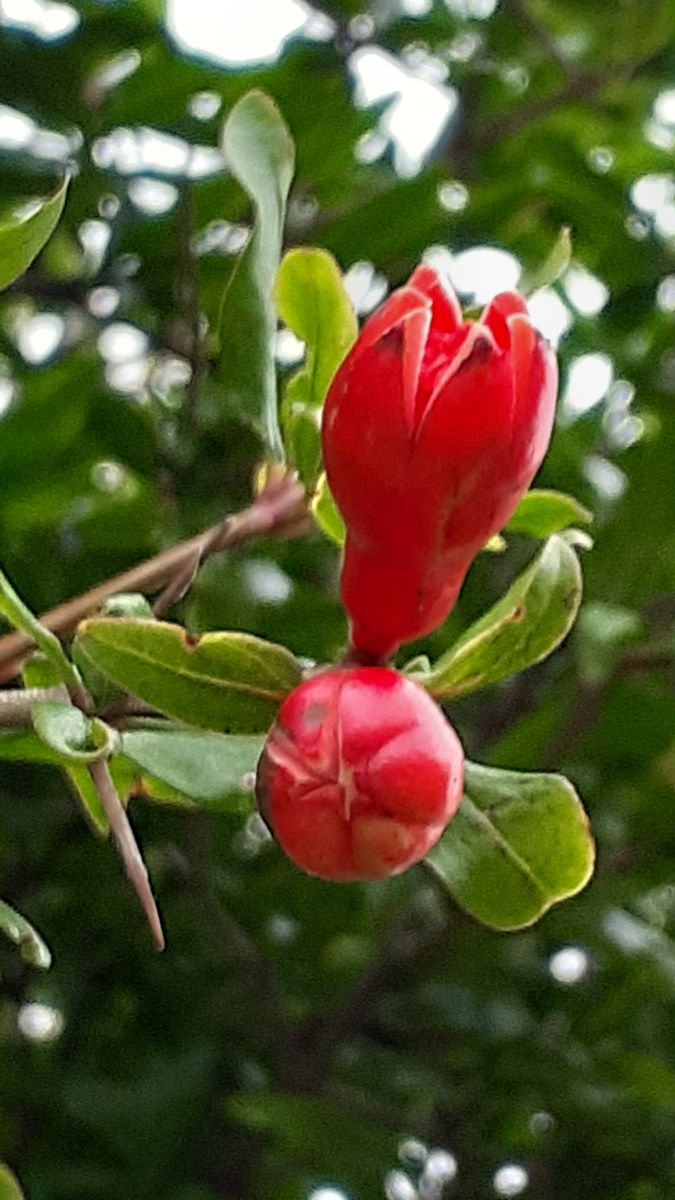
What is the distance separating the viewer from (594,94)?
0.99m

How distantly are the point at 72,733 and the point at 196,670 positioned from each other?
0.04 m

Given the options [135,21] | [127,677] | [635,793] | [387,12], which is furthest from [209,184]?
[127,677]

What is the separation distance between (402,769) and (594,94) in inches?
29.1

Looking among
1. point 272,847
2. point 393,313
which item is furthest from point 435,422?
point 272,847

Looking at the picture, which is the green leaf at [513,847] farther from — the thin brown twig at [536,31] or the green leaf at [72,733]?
the thin brown twig at [536,31]

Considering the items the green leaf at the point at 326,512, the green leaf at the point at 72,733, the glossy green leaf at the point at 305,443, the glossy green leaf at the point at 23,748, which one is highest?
the green leaf at the point at 72,733

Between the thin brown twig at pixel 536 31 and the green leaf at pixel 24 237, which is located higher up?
the green leaf at pixel 24 237

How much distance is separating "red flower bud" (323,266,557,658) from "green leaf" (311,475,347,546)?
66mm

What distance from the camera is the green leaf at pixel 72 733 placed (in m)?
0.34

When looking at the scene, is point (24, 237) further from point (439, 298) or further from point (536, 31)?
point (536, 31)

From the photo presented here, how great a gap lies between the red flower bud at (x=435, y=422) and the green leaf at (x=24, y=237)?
81 mm

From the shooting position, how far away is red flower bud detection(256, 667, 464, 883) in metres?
0.35

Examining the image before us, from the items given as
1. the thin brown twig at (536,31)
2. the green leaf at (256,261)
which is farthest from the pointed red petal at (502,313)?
the thin brown twig at (536,31)

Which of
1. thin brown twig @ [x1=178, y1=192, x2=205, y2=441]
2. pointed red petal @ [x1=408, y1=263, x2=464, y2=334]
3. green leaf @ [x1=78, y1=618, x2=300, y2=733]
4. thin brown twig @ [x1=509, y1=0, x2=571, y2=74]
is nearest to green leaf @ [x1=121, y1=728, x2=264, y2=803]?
green leaf @ [x1=78, y1=618, x2=300, y2=733]
